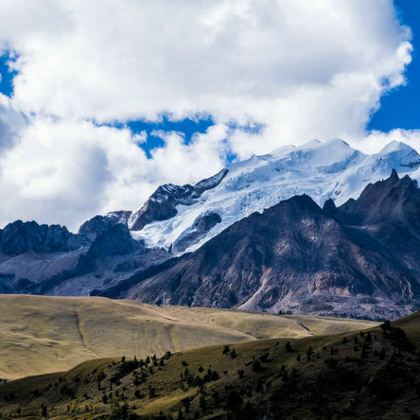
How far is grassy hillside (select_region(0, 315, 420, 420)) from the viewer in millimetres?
96562

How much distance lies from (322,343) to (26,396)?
249ft

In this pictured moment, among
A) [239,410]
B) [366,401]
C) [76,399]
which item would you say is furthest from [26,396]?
[366,401]

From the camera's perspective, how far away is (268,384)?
106938 mm

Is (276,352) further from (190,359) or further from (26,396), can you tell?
(26,396)

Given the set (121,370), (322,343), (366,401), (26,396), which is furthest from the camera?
(26,396)

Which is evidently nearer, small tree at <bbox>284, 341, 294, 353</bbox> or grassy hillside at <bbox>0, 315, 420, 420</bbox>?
grassy hillside at <bbox>0, 315, 420, 420</bbox>

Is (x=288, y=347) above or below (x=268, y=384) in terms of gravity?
above

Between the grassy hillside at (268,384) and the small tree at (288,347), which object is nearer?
the grassy hillside at (268,384)

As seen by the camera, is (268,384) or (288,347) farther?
(288,347)

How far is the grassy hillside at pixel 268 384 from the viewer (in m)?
96.6

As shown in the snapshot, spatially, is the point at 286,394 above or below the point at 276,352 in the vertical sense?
below

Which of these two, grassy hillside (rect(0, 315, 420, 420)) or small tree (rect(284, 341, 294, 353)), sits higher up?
small tree (rect(284, 341, 294, 353))

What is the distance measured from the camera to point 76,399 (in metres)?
150

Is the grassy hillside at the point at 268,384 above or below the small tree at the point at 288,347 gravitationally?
below
